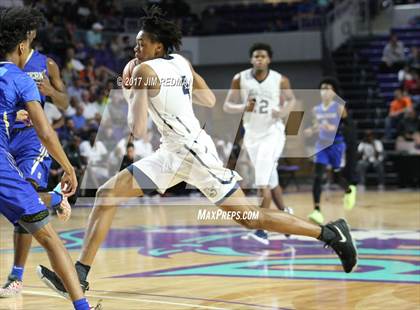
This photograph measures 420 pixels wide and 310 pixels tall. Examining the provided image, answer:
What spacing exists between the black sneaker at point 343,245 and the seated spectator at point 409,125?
13.7 metres

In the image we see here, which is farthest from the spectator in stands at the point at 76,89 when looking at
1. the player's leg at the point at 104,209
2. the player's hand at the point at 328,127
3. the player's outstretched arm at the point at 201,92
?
the player's leg at the point at 104,209

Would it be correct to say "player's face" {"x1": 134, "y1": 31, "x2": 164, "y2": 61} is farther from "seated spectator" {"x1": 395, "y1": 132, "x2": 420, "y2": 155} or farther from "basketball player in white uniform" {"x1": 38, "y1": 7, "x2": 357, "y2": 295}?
"seated spectator" {"x1": 395, "y1": 132, "x2": 420, "y2": 155}

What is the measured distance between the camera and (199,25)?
24719 mm

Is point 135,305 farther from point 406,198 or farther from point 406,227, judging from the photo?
point 406,198

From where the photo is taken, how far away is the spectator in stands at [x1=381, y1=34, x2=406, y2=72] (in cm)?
2314

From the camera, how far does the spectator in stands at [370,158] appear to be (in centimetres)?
1983

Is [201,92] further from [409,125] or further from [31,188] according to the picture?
[409,125]

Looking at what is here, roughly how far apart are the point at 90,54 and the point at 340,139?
8025mm

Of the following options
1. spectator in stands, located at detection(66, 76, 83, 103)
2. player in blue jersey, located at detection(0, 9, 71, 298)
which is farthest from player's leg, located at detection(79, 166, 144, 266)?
spectator in stands, located at detection(66, 76, 83, 103)

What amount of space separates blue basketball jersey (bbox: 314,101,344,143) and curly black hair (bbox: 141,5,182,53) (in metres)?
6.13

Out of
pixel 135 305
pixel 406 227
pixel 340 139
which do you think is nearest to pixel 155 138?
pixel 340 139

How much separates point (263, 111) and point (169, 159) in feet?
13.8

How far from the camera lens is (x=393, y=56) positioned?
76.4 ft

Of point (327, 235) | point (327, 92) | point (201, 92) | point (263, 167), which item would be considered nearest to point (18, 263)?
point (201, 92)
